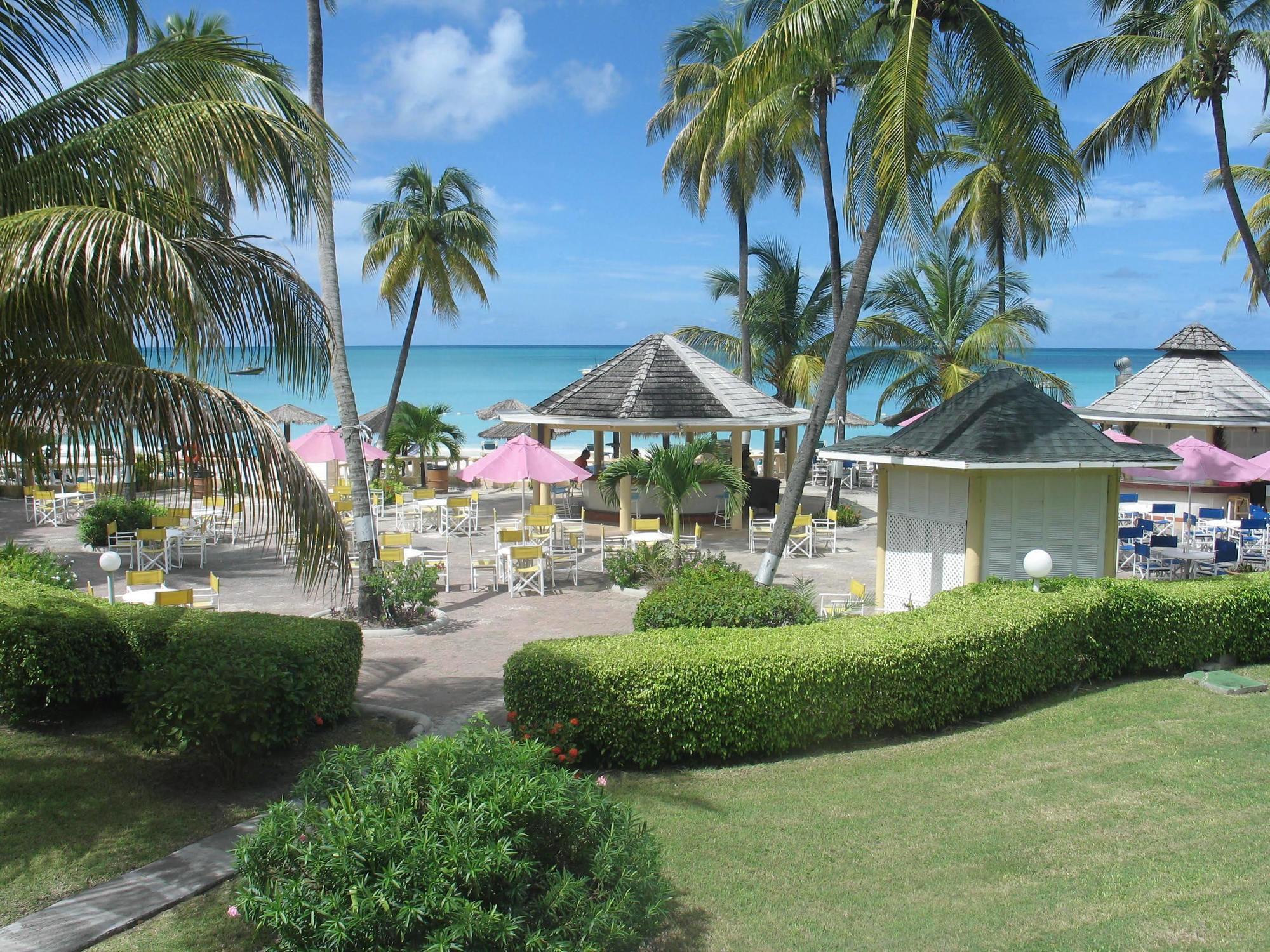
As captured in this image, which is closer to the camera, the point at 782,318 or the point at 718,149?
the point at 718,149

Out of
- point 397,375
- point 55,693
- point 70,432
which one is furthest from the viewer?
point 397,375

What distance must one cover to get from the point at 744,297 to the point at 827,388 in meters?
14.2

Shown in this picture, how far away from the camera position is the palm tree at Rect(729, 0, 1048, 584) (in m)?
10.3

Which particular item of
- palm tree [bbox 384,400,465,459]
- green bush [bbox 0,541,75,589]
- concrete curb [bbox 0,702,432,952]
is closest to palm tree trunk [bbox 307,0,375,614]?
green bush [bbox 0,541,75,589]

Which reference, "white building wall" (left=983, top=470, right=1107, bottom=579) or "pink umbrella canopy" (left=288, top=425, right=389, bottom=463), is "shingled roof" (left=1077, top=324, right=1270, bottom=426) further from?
"pink umbrella canopy" (left=288, top=425, right=389, bottom=463)

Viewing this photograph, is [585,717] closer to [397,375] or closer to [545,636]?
[545,636]

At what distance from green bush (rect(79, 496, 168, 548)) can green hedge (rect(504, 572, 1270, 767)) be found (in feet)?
45.5

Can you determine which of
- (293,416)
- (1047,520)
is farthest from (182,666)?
(293,416)

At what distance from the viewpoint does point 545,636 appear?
12.1 meters

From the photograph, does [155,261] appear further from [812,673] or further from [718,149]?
[718,149]

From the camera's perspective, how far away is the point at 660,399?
21.8 m

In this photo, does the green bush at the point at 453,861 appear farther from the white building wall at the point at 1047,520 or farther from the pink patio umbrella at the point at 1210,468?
the pink patio umbrella at the point at 1210,468

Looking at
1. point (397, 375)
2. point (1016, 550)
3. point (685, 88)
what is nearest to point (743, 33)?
point (685, 88)

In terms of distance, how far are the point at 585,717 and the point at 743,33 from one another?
20789 millimetres
